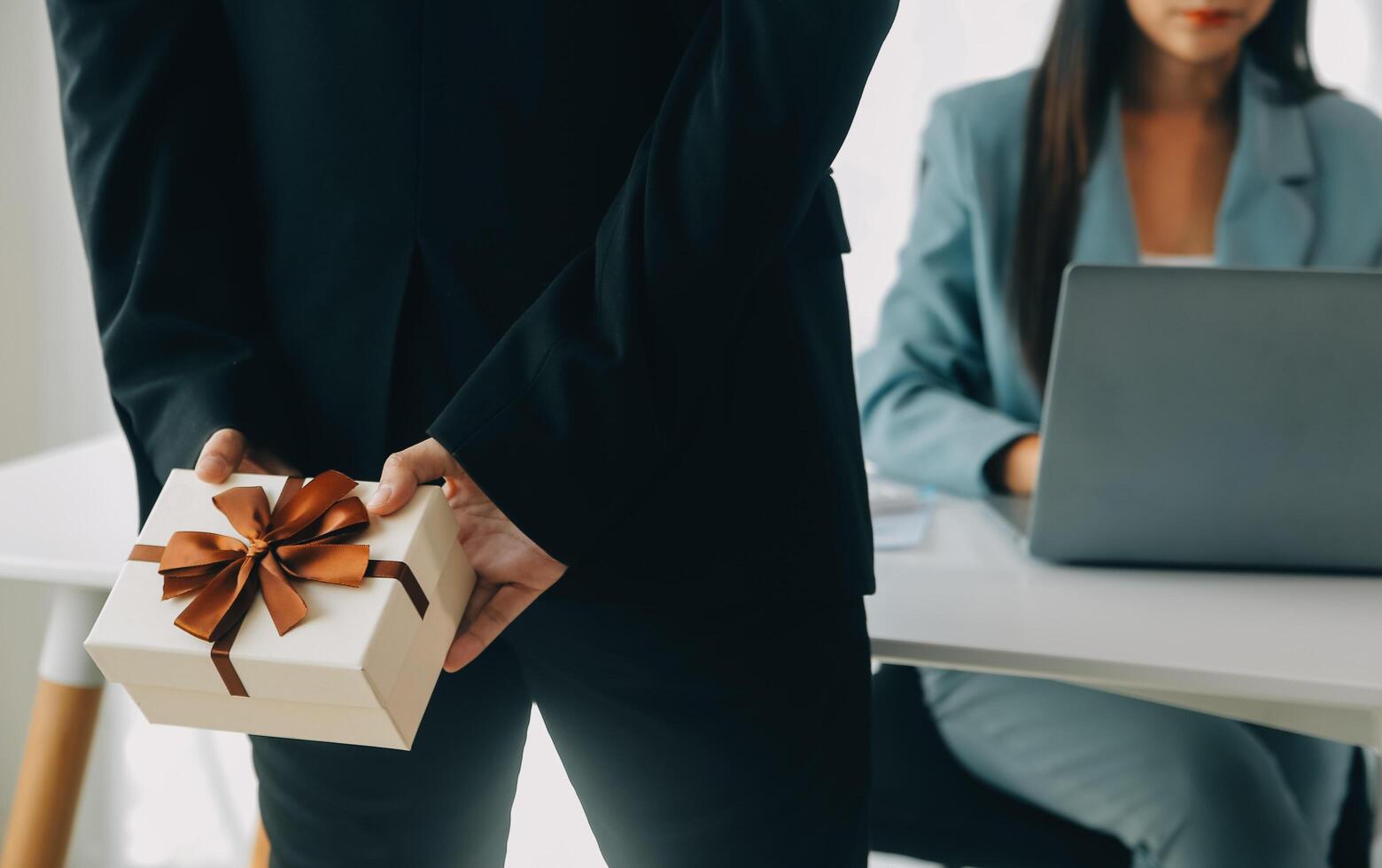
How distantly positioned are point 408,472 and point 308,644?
10 centimetres

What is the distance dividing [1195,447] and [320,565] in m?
0.67

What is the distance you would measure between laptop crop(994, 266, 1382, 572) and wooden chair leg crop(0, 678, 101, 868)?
0.99 metres

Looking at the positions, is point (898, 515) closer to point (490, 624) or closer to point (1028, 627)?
point (1028, 627)

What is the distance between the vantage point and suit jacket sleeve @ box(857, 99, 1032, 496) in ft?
4.22

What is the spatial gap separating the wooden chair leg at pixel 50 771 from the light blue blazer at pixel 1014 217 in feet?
3.27

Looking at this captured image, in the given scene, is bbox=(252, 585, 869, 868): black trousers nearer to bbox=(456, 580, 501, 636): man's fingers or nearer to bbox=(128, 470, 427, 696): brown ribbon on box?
bbox=(456, 580, 501, 636): man's fingers

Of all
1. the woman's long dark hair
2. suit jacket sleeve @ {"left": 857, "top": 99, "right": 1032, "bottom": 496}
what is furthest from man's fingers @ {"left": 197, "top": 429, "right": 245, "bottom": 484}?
the woman's long dark hair

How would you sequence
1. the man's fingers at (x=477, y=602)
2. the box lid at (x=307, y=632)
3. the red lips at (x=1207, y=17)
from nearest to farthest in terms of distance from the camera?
the box lid at (x=307, y=632) → the man's fingers at (x=477, y=602) → the red lips at (x=1207, y=17)

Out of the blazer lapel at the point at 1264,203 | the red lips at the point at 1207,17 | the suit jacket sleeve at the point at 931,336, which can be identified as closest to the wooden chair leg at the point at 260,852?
the suit jacket sleeve at the point at 931,336

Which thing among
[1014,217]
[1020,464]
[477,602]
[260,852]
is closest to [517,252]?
[477,602]

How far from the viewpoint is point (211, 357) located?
67 centimetres

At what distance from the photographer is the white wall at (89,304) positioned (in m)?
1.93

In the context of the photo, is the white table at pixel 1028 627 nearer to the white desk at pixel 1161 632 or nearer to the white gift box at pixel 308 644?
the white desk at pixel 1161 632

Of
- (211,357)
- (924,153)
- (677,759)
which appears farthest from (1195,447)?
(924,153)
